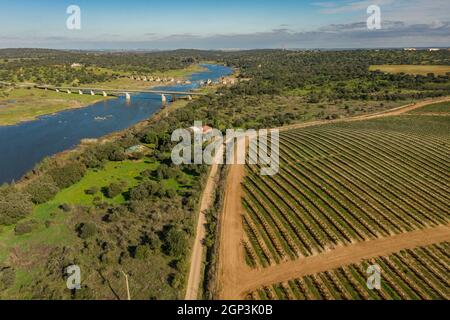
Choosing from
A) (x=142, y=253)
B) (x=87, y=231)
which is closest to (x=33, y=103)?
(x=87, y=231)

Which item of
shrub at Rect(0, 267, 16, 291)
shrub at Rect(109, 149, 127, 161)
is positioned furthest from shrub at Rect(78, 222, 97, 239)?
shrub at Rect(109, 149, 127, 161)

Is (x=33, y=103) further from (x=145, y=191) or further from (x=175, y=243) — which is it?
(x=175, y=243)

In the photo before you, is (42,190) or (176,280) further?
(42,190)

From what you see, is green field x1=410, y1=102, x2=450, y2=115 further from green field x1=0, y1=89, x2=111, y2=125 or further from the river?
green field x1=0, y1=89, x2=111, y2=125
